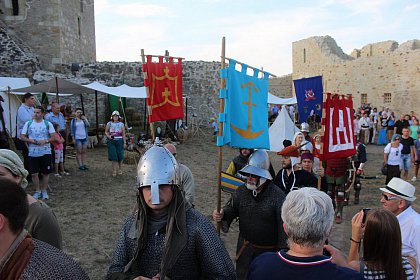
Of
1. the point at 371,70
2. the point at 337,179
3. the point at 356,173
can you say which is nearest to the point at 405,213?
the point at 337,179

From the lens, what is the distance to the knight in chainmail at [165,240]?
1912mm

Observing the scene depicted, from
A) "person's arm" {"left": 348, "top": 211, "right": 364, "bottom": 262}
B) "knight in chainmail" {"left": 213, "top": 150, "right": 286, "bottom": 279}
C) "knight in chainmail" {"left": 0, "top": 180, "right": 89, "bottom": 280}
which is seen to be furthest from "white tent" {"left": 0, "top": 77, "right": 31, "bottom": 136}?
"person's arm" {"left": 348, "top": 211, "right": 364, "bottom": 262}

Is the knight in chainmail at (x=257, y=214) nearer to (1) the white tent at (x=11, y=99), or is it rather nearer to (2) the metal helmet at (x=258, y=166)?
(2) the metal helmet at (x=258, y=166)

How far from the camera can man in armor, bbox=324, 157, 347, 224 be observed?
6.44 meters

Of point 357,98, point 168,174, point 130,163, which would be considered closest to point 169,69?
point 168,174

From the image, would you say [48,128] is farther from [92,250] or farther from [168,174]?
[168,174]

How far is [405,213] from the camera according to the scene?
10.3ft

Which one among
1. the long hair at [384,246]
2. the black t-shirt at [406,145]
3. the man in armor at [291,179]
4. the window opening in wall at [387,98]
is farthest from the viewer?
the window opening in wall at [387,98]

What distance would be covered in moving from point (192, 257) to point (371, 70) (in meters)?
26.6

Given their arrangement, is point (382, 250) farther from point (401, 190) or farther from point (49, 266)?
point (49, 266)

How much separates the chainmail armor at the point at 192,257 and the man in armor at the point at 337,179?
4.93 meters

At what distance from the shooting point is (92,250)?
5.01m

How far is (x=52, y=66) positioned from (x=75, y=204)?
43.1 feet

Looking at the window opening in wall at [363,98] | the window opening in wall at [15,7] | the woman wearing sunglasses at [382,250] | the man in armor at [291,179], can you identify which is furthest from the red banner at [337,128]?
the window opening in wall at [363,98]
